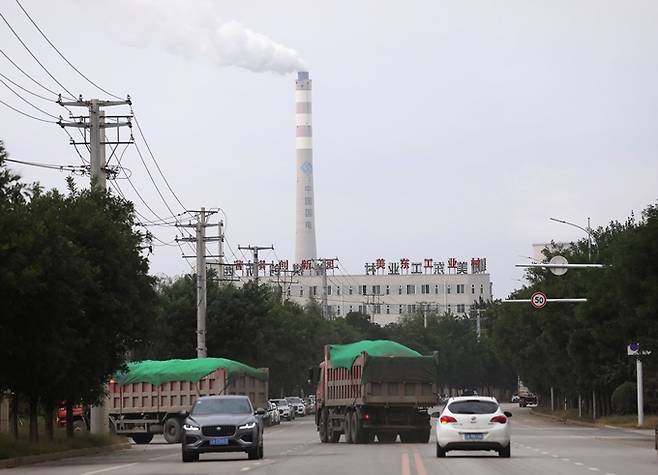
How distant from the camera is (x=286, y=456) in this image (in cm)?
3931

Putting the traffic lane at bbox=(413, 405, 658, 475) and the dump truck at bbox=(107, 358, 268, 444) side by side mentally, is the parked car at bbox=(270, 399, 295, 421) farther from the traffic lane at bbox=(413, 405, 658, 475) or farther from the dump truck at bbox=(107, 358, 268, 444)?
the traffic lane at bbox=(413, 405, 658, 475)

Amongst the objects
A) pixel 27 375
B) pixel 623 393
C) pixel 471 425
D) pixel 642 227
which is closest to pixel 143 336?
pixel 27 375

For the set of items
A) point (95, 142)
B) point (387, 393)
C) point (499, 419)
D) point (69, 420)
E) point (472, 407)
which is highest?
point (95, 142)

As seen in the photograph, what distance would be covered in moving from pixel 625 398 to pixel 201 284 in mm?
22851

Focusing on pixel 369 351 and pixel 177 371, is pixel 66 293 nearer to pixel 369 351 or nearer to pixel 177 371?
pixel 369 351

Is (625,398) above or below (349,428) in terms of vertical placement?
above

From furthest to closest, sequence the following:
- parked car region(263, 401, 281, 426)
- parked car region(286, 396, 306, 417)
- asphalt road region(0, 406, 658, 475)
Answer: parked car region(286, 396, 306, 417) → parked car region(263, 401, 281, 426) → asphalt road region(0, 406, 658, 475)

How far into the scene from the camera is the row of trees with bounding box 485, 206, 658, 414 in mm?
50375

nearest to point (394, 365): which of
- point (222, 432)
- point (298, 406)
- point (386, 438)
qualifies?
point (386, 438)

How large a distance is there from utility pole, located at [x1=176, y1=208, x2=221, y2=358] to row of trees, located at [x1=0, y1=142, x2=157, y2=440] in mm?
24234

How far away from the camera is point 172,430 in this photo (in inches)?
2235

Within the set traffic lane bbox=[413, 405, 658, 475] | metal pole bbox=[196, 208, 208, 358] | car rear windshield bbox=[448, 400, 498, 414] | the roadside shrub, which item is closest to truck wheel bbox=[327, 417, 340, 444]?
traffic lane bbox=[413, 405, 658, 475]

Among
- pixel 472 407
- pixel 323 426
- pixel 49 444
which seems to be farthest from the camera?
pixel 323 426

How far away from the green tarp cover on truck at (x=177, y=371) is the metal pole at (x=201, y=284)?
13.5 metres
